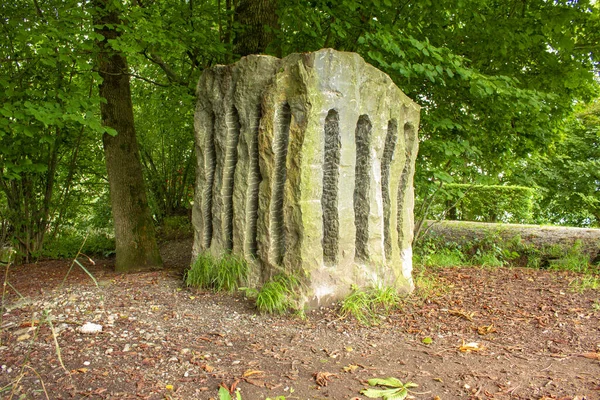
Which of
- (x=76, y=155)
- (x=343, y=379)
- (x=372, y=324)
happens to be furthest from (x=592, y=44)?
(x=76, y=155)

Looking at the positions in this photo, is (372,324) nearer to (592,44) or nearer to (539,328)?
(539,328)

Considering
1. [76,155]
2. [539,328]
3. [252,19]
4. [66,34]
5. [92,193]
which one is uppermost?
[252,19]

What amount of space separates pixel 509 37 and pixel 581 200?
8761 mm

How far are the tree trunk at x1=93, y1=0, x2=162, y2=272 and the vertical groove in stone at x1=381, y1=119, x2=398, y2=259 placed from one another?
3014mm

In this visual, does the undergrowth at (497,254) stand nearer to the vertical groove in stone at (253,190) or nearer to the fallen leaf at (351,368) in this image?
the vertical groove in stone at (253,190)

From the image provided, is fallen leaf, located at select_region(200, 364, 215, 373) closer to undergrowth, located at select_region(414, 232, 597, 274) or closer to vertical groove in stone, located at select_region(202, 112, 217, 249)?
vertical groove in stone, located at select_region(202, 112, 217, 249)

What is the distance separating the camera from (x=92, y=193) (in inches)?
331

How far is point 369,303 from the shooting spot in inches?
165

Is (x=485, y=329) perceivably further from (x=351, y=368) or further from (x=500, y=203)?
(x=500, y=203)

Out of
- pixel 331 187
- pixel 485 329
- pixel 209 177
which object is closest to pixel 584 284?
pixel 485 329

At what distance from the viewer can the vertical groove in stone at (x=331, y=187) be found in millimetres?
4148

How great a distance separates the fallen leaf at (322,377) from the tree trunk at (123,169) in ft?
12.1

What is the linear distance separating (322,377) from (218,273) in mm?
1926

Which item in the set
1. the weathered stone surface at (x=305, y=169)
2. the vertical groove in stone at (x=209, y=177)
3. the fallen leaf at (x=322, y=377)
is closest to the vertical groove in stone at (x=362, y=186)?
the weathered stone surface at (x=305, y=169)
